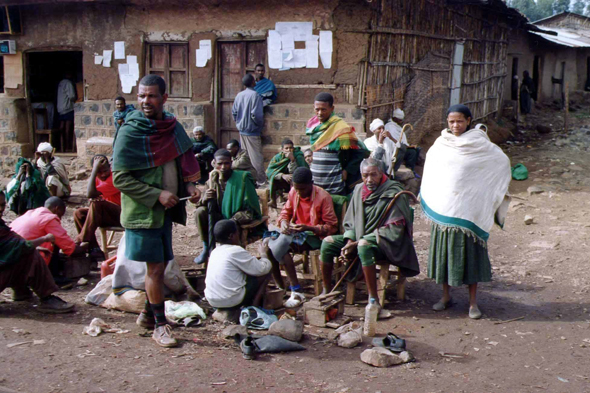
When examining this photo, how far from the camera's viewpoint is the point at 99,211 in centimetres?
660

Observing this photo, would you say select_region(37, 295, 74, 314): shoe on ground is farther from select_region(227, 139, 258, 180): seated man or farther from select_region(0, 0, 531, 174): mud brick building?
select_region(0, 0, 531, 174): mud brick building

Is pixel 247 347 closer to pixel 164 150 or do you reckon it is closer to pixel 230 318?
pixel 230 318

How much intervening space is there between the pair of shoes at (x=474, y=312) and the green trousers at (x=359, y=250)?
0.84 m

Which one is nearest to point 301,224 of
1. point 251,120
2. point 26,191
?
point 26,191

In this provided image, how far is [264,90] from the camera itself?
10.4 meters

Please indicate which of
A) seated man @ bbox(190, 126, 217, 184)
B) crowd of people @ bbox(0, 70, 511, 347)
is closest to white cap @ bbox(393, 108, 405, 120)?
seated man @ bbox(190, 126, 217, 184)

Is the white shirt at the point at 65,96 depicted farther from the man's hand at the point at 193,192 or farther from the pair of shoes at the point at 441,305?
the pair of shoes at the point at 441,305

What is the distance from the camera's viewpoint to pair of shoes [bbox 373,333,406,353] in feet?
14.5

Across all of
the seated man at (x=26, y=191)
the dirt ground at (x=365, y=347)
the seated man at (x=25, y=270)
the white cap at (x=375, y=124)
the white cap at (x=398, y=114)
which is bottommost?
the dirt ground at (x=365, y=347)

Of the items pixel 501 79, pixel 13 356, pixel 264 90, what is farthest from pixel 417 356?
pixel 501 79

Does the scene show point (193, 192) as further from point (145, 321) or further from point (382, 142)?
point (382, 142)

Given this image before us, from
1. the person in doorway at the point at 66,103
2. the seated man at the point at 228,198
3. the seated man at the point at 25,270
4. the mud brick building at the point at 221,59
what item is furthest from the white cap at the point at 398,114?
the seated man at the point at 25,270

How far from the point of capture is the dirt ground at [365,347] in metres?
3.96

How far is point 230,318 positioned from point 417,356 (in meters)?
1.51
